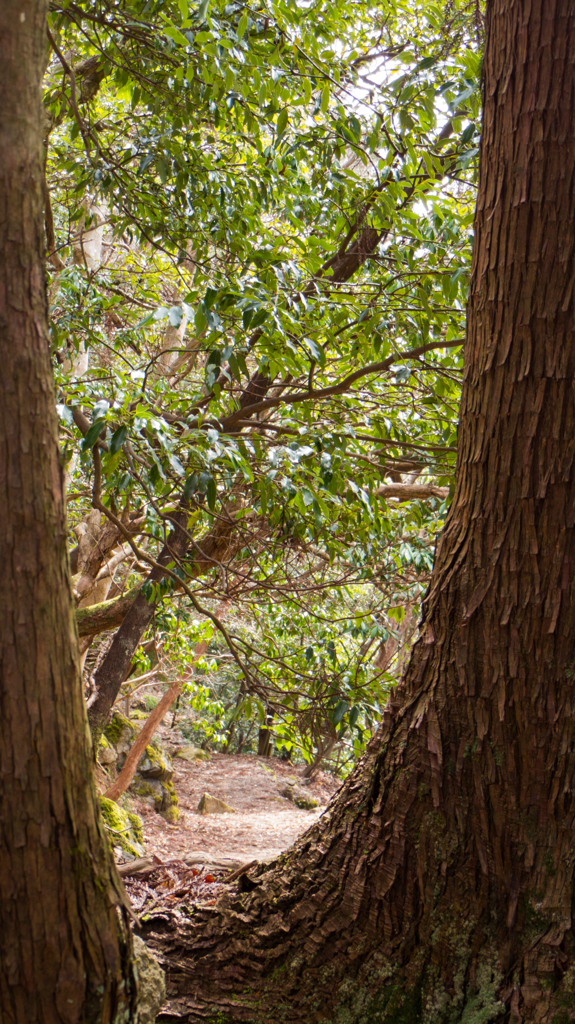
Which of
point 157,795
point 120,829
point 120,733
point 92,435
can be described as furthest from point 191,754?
point 92,435

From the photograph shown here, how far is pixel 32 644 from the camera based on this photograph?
1031mm

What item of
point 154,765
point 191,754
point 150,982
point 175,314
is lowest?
point 191,754

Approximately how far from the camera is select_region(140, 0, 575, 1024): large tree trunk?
1720 millimetres

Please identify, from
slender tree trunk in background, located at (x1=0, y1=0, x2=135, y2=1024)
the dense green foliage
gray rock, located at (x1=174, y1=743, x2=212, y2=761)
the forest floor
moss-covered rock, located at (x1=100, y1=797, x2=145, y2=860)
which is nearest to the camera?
slender tree trunk in background, located at (x1=0, y1=0, x2=135, y2=1024)

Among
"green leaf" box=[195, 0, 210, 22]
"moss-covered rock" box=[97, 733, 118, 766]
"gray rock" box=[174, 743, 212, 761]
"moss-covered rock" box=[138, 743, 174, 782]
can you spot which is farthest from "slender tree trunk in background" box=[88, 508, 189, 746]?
"gray rock" box=[174, 743, 212, 761]

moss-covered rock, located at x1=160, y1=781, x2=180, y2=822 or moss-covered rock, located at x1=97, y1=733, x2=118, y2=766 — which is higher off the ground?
moss-covered rock, located at x1=97, y1=733, x2=118, y2=766

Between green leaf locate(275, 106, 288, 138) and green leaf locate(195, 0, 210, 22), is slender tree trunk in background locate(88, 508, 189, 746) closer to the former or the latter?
green leaf locate(275, 106, 288, 138)

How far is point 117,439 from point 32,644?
122 centimetres

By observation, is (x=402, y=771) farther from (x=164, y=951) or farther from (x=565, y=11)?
(x=565, y=11)

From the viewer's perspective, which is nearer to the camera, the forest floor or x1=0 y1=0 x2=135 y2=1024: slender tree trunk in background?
x1=0 y1=0 x2=135 y2=1024: slender tree trunk in background

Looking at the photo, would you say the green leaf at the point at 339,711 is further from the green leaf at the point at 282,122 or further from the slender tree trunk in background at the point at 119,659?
the slender tree trunk in background at the point at 119,659

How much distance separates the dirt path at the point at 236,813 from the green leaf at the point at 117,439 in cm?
369

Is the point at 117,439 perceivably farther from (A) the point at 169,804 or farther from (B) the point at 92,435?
(A) the point at 169,804

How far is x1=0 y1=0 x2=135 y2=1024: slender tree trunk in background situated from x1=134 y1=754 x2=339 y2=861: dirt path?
4115mm
